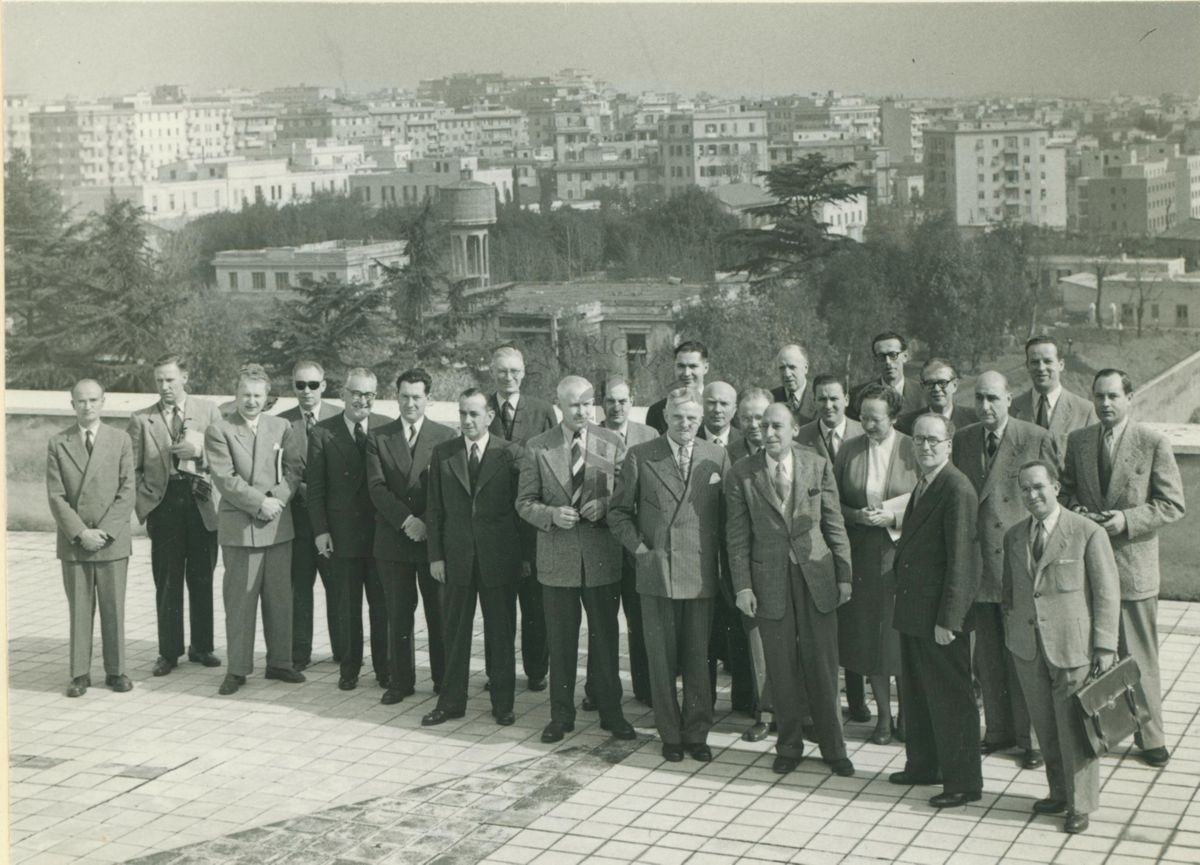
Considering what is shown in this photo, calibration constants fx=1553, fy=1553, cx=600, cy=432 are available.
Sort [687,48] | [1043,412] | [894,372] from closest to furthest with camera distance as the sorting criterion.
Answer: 1. [1043,412]
2. [894,372]
3. [687,48]

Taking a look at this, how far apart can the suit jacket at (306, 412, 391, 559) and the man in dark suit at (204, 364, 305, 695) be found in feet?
0.65

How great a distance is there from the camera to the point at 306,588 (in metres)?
8.16

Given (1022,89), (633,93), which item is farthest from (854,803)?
(633,93)

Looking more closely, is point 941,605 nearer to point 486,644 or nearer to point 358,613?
point 486,644

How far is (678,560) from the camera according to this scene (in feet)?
21.2

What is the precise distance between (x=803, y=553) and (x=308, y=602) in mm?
3068

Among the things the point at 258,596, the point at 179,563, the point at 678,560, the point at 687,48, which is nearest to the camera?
the point at 678,560

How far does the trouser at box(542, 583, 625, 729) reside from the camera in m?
6.82

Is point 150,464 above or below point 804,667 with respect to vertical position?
above

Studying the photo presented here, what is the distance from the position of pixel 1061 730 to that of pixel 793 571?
123cm

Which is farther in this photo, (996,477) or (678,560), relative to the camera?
(678,560)

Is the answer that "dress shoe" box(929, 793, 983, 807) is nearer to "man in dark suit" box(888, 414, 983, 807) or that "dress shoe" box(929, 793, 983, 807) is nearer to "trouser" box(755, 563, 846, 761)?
"man in dark suit" box(888, 414, 983, 807)

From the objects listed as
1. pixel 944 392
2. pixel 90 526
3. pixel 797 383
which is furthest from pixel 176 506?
pixel 944 392

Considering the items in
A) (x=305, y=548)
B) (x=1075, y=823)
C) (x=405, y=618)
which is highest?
(x=305, y=548)
